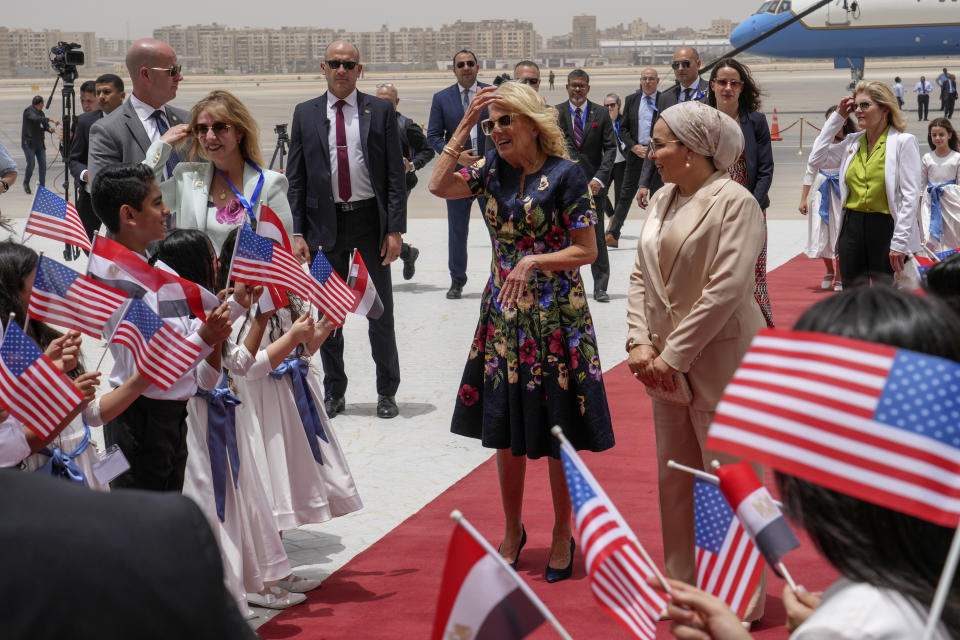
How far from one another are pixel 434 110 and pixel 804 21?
43540mm

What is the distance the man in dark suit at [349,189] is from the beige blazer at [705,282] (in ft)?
10.0

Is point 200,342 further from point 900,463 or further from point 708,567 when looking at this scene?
point 900,463

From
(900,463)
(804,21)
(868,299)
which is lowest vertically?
(900,463)

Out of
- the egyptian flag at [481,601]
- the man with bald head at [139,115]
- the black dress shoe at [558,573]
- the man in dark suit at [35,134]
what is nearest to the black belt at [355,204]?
the man with bald head at [139,115]

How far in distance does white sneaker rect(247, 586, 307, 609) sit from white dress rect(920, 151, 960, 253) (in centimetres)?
672

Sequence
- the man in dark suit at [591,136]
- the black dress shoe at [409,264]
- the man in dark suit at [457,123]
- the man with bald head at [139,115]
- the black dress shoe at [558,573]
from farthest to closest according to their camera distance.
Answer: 1. the black dress shoe at [409,264]
2. the man in dark suit at [457,123]
3. the man in dark suit at [591,136]
4. the man with bald head at [139,115]
5. the black dress shoe at [558,573]

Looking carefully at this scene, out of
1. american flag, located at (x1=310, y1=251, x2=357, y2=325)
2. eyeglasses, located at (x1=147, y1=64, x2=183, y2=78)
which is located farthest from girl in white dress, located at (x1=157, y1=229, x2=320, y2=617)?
eyeglasses, located at (x1=147, y1=64, x2=183, y2=78)

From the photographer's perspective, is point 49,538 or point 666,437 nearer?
point 49,538

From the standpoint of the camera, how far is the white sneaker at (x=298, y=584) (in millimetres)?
4793

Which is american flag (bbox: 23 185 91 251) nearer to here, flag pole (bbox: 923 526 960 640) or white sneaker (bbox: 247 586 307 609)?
white sneaker (bbox: 247 586 307 609)

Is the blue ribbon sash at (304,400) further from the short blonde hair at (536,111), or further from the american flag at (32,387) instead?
the american flag at (32,387)

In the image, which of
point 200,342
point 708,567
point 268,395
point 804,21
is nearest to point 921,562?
point 708,567

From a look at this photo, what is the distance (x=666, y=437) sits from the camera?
14.9 ft

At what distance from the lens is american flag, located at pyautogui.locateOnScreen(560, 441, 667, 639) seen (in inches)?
88.1
